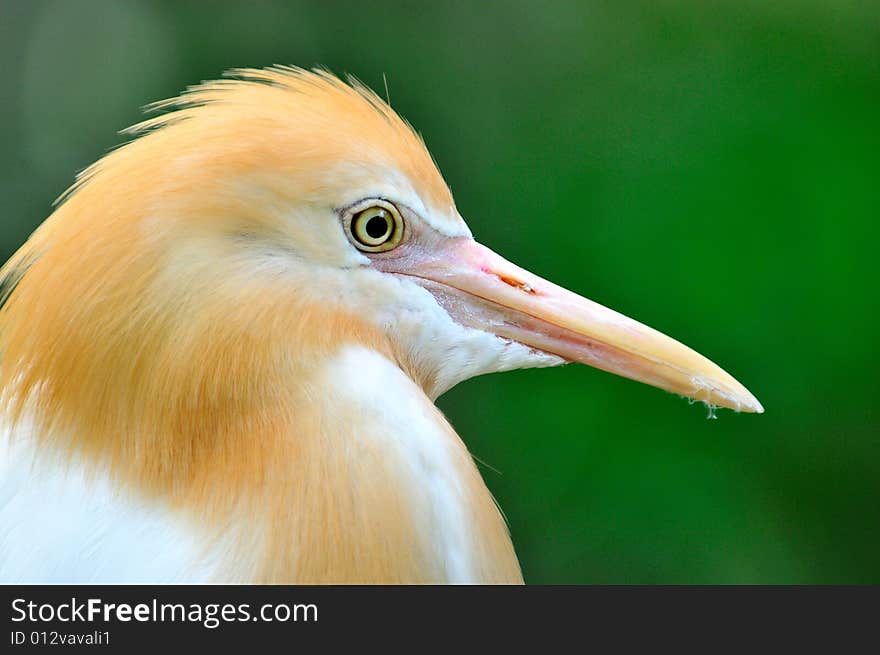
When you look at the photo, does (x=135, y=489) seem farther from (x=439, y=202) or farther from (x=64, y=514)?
(x=439, y=202)

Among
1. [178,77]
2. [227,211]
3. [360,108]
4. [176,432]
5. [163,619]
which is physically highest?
[178,77]

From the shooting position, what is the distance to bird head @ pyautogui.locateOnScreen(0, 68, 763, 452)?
29.5 inches

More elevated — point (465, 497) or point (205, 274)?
point (205, 274)

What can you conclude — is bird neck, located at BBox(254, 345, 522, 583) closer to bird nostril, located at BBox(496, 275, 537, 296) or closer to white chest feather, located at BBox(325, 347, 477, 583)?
white chest feather, located at BBox(325, 347, 477, 583)

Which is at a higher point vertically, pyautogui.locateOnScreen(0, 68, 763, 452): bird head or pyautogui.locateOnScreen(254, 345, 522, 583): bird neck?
pyautogui.locateOnScreen(0, 68, 763, 452): bird head

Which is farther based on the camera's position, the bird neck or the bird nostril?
the bird nostril

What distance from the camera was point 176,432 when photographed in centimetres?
76

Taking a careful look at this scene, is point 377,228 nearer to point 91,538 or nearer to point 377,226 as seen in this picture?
point 377,226

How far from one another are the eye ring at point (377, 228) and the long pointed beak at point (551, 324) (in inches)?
1.4

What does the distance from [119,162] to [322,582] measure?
14.0 inches

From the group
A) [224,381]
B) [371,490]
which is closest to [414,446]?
[371,490]

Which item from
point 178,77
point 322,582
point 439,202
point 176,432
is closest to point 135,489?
point 176,432

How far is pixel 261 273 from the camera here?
2.52 ft

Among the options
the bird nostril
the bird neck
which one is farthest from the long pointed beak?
the bird neck
